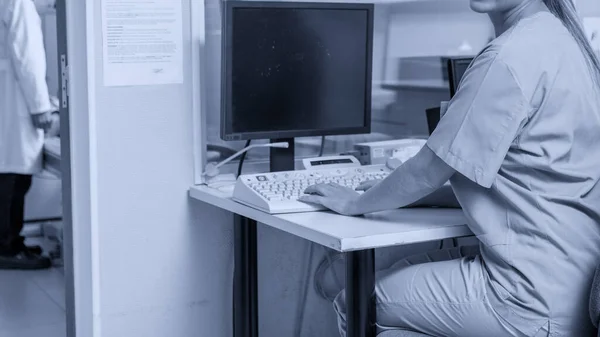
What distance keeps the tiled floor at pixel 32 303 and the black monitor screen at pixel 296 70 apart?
1.26m

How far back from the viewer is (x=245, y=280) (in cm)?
208

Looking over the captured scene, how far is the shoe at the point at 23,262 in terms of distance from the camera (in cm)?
366

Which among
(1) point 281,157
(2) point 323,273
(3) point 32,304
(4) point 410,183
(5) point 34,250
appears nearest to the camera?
(4) point 410,183

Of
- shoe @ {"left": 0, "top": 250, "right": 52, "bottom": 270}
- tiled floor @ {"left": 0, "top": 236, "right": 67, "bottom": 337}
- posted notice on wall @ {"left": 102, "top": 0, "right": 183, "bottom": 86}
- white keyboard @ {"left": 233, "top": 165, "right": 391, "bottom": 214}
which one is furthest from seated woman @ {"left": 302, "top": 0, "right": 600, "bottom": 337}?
shoe @ {"left": 0, "top": 250, "right": 52, "bottom": 270}

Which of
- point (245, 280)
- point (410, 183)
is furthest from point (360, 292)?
point (245, 280)

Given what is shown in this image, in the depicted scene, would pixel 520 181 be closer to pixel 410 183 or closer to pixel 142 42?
pixel 410 183

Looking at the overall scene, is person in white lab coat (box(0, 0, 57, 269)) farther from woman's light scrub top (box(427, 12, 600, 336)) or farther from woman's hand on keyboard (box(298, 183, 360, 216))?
woman's light scrub top (box(427, 12, 600, 336))

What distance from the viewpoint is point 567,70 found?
1.51 metres

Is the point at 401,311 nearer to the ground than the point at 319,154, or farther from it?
nearer to the ground

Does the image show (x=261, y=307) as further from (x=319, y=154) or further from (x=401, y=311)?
Answer: (x=401, y=311)

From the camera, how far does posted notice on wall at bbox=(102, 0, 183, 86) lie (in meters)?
1.97

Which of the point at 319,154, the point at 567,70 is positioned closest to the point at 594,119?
the point at 567,70

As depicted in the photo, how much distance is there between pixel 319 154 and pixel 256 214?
0.59 meters

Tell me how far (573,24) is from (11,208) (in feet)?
9.39
